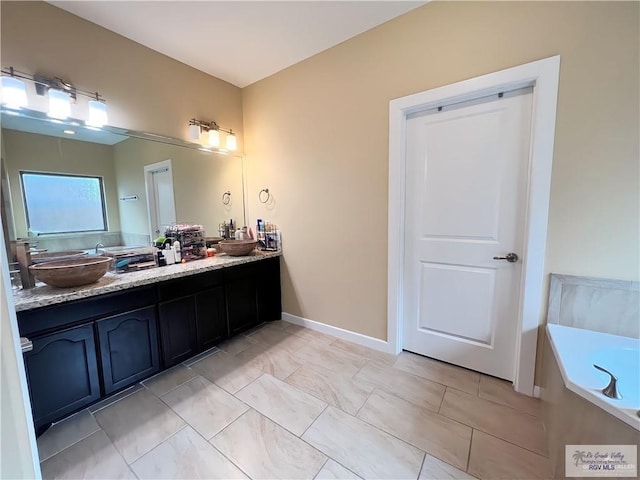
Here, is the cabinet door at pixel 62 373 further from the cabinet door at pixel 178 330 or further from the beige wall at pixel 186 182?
the beige wall at pixel 186 182

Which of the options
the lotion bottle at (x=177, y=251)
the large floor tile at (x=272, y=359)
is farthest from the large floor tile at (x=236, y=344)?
the lotion bottle at (x=177, y=251)

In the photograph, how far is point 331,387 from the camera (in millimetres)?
1907

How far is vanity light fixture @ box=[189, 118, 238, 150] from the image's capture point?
8.59 ft

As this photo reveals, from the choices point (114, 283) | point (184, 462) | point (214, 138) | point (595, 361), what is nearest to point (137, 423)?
point (184, 462)

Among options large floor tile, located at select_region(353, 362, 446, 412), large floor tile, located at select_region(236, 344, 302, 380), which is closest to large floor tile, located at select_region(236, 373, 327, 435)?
large floor tile, located at select_region(236, 344, 302, 380)

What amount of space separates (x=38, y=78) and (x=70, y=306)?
1.53 meters

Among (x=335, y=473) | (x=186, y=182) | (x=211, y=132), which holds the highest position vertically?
(x=211, y=132)

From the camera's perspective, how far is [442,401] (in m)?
1.74

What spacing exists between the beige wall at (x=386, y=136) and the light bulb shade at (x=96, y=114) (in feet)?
4.48

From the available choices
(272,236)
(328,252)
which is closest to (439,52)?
(328,252)

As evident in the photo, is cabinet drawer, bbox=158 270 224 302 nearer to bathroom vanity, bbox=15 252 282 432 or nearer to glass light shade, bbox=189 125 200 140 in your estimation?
bathroom vanity, bbox=15 252 282 432

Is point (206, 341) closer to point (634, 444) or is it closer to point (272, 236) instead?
point (272, 236)

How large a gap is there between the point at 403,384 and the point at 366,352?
480 mm

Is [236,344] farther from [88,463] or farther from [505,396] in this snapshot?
[505,396]
